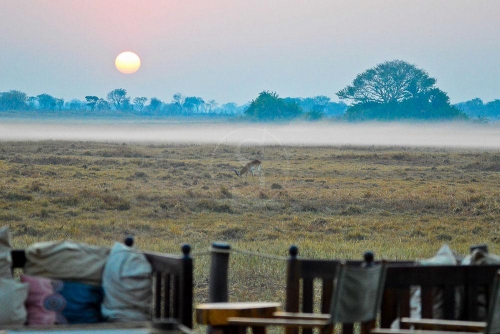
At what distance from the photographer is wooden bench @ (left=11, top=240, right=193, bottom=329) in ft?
13.7

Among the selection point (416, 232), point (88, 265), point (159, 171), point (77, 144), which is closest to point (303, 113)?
point (77, 144)

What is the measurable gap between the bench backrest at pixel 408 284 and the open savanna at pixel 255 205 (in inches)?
96.4

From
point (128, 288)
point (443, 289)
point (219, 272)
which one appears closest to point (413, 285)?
point (443, 289)

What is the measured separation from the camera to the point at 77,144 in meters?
42.4

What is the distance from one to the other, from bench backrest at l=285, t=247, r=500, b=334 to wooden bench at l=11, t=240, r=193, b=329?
533mm

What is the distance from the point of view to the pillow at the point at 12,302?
167 inches

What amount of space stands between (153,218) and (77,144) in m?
24.7

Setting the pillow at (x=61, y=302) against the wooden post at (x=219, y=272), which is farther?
the wooden post at (x=219, y=272)

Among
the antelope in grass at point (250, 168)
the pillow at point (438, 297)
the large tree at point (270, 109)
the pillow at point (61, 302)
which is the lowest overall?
the antelope in grass at point (250, 168)

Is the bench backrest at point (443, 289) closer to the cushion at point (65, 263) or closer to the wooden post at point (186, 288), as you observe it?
the wooden post at point (186, 288)

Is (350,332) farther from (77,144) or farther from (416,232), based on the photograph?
(77,144)

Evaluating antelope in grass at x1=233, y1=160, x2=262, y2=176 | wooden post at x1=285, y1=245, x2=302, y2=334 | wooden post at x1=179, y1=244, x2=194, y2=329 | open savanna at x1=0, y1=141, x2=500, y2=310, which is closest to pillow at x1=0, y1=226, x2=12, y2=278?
wooden post at x1=179, y1=244, x2=194, y2=329

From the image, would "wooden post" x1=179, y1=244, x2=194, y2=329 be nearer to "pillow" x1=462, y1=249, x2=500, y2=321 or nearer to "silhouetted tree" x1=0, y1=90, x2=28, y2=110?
"pillow" x1=462, y1=249, x2=500, y2=321

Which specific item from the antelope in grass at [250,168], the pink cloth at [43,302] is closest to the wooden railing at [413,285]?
the pink cloth at [43,302]
